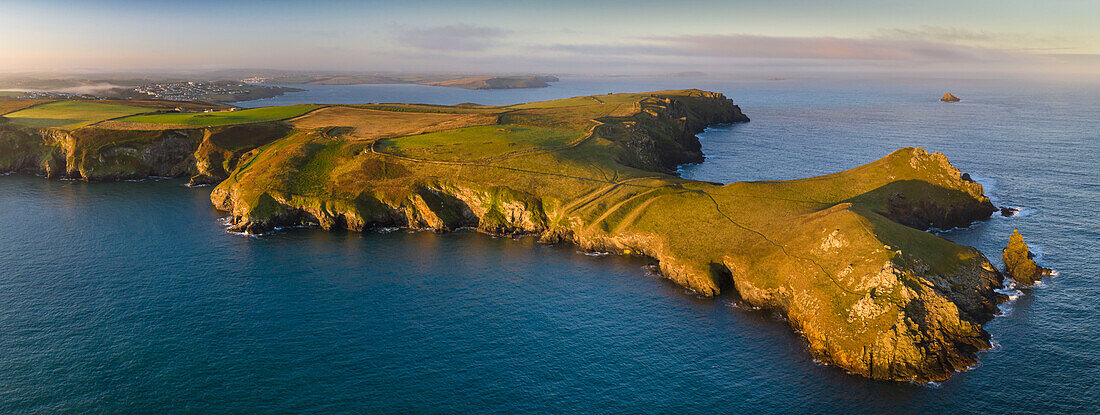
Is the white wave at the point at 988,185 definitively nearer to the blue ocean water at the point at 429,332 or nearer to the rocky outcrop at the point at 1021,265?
the blue ocean water at the point at 429,332

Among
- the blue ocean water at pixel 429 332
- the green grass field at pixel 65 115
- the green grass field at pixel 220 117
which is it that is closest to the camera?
the blue ocean water at pixel 429 332

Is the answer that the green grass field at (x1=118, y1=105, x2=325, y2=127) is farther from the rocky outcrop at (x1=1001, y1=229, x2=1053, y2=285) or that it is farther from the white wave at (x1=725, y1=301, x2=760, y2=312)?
the rocky outcrop at (x1=1001, y1=229, x2=1053, y2=285)

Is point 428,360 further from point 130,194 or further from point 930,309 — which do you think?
point 130,194

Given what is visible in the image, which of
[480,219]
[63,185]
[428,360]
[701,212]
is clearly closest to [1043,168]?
[701,212]

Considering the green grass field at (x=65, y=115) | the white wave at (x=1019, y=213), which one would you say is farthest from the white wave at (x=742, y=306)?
the green grass field at (x=65, y=115)

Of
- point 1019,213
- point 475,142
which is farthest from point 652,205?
point 1019,213

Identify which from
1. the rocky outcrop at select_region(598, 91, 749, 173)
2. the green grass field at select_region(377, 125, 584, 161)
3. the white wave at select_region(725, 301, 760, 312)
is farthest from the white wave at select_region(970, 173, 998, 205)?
the green grass field at select_region(377, 125, 584, 161)

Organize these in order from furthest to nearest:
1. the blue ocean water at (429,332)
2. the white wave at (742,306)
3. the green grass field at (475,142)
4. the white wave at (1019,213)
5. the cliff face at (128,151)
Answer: the cliff face at (128,151) → the green grass field at (475,142) → the white wave at (1019,213) → the white wave at (742,306) → the blue ocean water at (429,332)
